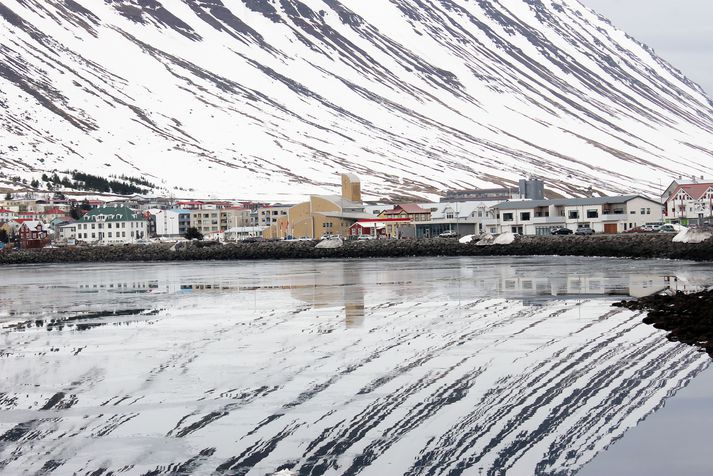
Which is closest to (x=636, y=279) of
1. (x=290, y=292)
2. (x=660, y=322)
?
(x=290, y=292)

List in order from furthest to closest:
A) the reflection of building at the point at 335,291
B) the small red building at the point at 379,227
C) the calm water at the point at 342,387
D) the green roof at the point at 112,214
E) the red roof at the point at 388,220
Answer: the green roof at the point at 112,214, the red roof at the point at 388,220, the small red building at the point at 379,227, the reflection of building at the point at 335,291, the calm water at the point at 342,387

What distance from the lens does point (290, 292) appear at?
50.3m

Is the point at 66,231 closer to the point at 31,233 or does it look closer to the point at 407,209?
the point at 31,233

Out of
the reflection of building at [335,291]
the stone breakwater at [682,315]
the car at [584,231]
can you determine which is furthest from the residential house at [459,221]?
the stone breakwater at [682,315]

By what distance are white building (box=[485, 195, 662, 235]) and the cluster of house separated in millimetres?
104

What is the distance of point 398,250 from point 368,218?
139 ft

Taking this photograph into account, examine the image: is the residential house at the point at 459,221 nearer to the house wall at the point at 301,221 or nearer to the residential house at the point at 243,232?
the house wall at the point at 301,221

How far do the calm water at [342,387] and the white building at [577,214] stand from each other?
8270 cm

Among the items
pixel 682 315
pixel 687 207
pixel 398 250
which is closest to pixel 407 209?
pixel 687 207

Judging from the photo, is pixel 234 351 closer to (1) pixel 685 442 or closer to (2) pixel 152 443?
(2) pixel 152 443

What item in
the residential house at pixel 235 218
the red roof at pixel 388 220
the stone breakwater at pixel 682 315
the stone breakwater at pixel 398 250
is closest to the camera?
the stone breakwater at pixel 682 315

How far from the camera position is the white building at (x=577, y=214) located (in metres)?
123

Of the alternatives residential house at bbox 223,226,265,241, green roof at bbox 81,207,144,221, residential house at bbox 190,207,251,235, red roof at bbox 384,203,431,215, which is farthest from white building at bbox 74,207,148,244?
red roof at bbox 384,203,431,215

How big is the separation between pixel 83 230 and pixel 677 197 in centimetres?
8748
